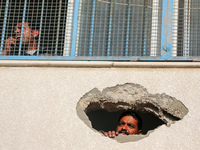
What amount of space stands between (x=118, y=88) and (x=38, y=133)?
1127mm

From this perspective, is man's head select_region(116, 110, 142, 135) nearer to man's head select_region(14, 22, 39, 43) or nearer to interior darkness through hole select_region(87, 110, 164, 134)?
interior darkness through hole select_region(87, 110, 164, 134)

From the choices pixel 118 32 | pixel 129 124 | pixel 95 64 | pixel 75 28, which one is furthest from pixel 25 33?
pixel 129 124

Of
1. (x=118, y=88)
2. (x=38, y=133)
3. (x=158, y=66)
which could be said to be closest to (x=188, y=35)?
(x=158, y=66)

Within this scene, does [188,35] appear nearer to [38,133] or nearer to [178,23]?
[178,23]

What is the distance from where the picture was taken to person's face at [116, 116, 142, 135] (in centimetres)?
681

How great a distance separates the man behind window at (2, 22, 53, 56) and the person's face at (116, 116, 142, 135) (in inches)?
50.7

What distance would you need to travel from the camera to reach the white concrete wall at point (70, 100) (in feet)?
21.1

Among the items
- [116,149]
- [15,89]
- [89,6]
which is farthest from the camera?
[89,6]

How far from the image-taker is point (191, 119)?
6465mm

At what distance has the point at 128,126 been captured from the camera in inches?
270

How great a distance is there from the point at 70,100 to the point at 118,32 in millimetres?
1148

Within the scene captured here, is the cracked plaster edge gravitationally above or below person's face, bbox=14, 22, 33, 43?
below

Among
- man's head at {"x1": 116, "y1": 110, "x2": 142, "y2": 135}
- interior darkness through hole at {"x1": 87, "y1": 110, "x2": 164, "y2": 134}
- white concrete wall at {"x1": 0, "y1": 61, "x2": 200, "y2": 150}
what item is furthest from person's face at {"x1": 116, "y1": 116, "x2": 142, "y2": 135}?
interior darkness through hole at {"x1": 87, "y1": 110, "x2": 164, "y2": 134}

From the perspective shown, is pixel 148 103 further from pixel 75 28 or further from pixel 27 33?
pixel 27 33
